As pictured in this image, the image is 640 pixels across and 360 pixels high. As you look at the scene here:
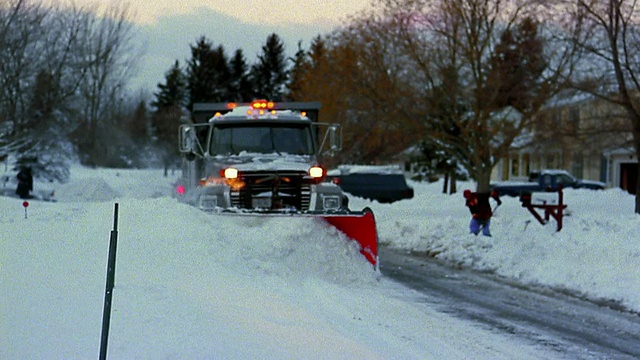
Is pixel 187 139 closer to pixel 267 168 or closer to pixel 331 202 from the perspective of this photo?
pixel 267 168

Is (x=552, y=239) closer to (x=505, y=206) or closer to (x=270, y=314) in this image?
A: (x=270, y=314)

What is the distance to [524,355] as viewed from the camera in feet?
22.1

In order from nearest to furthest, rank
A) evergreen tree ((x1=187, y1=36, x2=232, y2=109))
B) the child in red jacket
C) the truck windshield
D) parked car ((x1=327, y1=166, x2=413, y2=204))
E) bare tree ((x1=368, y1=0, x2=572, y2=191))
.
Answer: the truck windshield
the child in red jacket
bare tree ((x1=368, y1=0, x2=572, y2=191))
parked car ((x1=327, y1=166, x2=413, y2=204))
evergreen tree ((x1=187, y1=36, x2=232, y2=109))

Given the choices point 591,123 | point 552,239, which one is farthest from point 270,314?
point 591,123

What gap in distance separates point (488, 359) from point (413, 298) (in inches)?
125

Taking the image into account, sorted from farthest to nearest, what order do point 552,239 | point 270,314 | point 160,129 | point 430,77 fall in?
point 160,129
point 430,77
point 552,239
point 270,314

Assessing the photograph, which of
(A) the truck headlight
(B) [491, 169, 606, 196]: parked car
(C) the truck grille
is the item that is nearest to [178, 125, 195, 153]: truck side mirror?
(C) the truck grille

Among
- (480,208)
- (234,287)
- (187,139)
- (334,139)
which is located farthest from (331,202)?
(480,208)

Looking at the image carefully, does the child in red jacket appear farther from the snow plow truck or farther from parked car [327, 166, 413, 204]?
parked car [327, 166, 413, 204]

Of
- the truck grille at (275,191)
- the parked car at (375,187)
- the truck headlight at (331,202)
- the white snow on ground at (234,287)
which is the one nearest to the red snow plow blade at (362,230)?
the white snow on ground at (234,287)

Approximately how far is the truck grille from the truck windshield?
1.27 m

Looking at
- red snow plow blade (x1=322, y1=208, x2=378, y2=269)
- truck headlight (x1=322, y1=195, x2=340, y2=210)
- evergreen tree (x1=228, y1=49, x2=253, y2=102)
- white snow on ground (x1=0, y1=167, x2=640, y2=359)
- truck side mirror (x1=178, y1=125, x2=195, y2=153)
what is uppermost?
evergreen tree (x1=228, y1=49, x2=253, y2=102)

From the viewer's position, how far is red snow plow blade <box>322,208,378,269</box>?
401 inches

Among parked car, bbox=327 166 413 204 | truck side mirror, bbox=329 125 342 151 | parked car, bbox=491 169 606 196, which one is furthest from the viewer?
parked car, bbox=491 169 606 196
